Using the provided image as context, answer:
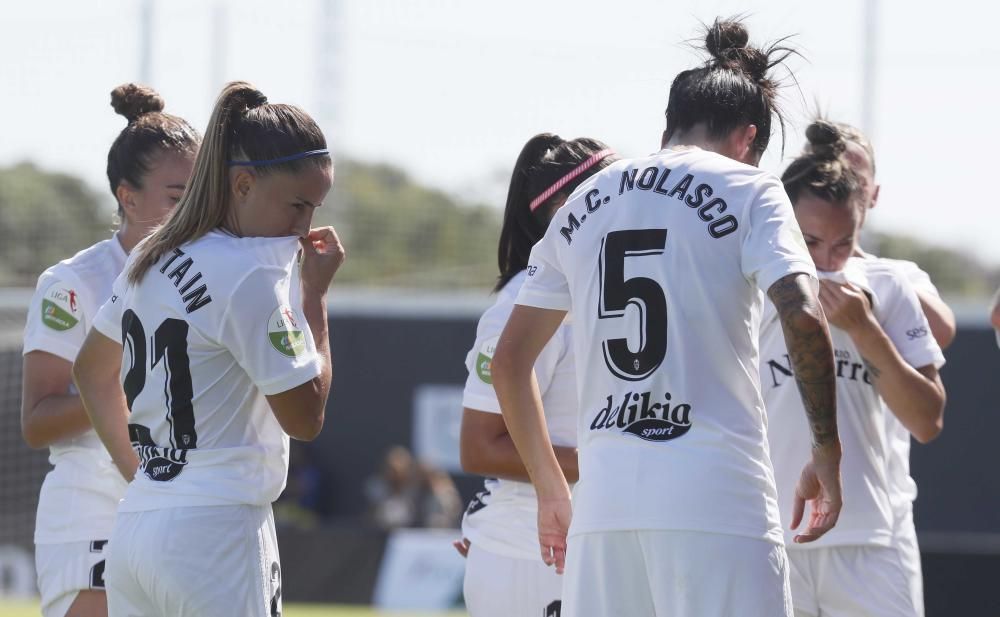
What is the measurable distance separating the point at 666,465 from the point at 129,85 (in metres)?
2.26

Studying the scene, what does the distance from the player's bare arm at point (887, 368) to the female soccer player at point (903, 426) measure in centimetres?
4

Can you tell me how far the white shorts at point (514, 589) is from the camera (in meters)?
3.68

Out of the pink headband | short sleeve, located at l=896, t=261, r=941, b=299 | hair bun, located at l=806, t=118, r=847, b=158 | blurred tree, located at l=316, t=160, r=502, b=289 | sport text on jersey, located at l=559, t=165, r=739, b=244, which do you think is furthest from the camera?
blurred tree, located at l=316, t=160, r=502, b=289

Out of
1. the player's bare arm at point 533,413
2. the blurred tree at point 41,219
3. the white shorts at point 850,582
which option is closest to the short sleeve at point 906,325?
the white shorts at point 850,582

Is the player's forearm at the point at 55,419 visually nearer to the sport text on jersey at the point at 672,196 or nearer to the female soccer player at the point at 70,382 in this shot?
the female soccer player at the point at 70,382

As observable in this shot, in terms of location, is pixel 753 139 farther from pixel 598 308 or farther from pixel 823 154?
pixel 823 154

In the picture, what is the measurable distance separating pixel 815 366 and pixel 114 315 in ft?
5.74

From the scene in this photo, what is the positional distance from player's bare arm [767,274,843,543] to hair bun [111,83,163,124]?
2235 millimetres

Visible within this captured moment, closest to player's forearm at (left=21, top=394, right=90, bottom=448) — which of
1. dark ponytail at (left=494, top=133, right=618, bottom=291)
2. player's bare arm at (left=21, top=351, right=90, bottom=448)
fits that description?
player's bare arm at (left=21, top=351, right=90, bottom=448)

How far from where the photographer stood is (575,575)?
10.2 ft

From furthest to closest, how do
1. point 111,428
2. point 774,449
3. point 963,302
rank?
point 963,302 → point 774,449 → point 111,428

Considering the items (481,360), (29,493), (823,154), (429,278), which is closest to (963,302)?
(429,278)

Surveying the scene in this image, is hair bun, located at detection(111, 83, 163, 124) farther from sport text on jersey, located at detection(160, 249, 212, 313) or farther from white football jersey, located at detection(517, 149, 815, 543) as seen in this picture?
white football jersey, located at detection(517, 149, 815, 543)

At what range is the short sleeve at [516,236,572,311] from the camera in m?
3.32
